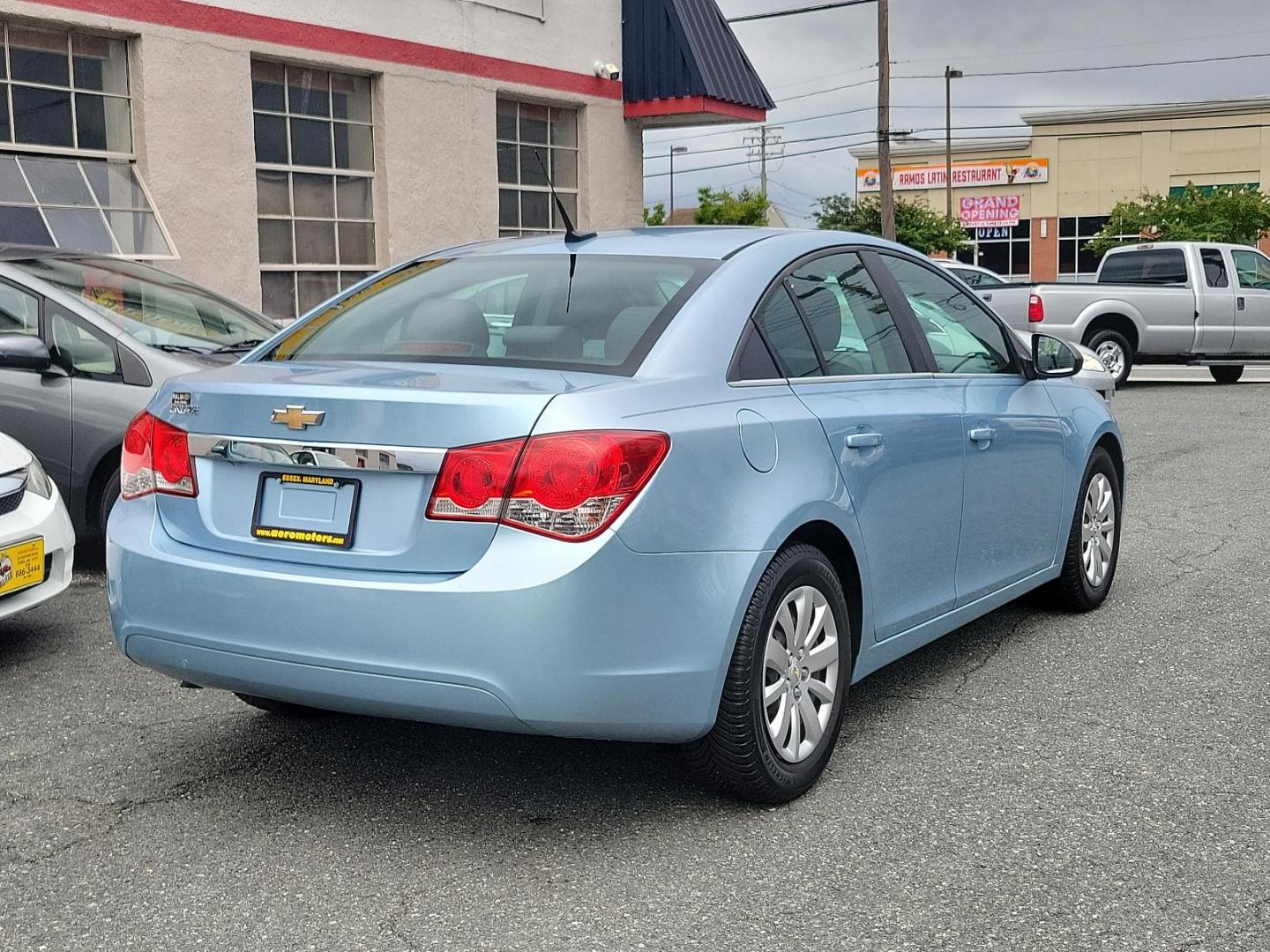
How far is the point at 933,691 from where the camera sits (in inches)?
208

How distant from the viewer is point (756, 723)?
394 centimetres

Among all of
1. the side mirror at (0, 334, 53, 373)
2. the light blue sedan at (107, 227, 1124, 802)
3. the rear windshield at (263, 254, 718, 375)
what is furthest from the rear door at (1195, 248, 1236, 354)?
the rear windshield at (263, 254, 718, 375)

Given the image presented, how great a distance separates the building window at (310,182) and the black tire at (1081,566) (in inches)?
396

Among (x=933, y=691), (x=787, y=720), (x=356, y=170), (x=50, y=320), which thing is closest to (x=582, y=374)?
(x=787, y=720)

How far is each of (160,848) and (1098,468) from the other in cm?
433

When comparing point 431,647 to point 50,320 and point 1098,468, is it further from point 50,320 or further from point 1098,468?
point 50,320

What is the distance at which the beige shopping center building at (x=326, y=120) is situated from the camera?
1294 centimetres

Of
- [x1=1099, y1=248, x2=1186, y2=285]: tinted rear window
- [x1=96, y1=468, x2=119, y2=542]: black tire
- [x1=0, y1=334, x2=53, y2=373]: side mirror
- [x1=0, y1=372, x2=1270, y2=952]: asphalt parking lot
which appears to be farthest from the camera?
[x1=1099, y1=248, x2=1186, y2=285]: tinted rear window

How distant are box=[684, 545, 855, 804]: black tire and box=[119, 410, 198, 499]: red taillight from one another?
151 cm

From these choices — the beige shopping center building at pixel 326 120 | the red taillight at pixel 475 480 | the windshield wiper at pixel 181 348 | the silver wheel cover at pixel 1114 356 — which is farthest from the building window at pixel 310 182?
the red taillight at pixel 475 480

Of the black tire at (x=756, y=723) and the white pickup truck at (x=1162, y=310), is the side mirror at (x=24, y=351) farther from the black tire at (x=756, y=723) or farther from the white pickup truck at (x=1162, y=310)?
the white pickup truck at (x=1162, y=310)

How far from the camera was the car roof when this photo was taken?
461cm

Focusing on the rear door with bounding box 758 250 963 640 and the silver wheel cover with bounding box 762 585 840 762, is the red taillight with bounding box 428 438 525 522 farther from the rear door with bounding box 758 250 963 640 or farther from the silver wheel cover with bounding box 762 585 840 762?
the rear door with bounding box 758 250 963 640

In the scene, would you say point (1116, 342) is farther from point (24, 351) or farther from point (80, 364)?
point (24, 351)
